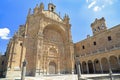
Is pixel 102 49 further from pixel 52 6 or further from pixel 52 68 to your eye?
pixel 52 6

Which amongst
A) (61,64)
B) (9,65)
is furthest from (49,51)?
(9,65)

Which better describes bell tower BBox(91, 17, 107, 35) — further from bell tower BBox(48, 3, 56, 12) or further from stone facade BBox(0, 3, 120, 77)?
bell tower BBox(48, 3, 56, 12)

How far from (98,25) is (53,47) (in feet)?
53.3

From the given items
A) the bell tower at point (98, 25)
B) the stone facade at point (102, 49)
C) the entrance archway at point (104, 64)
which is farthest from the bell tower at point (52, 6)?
the entrance archway at point (104, 64)

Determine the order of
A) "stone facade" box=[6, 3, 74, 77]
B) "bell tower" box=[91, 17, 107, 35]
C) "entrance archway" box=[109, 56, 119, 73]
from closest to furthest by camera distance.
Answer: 1. "stone facade" box=[6, 3, 74, 77]
2. "entrance archway" box=[109, 56, 119, 73]
3. "bell tower" box=[91, 17, 107, 35]

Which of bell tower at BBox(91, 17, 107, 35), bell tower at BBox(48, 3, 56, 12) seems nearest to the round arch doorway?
bell tower at BBox(91, 17, 107, 35)

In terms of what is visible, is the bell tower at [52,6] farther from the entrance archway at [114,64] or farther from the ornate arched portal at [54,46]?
the entrance archway at [114,64]

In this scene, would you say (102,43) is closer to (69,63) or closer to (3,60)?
(69,63)

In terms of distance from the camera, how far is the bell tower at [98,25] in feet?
100

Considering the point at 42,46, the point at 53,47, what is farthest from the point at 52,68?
the point at 42,46

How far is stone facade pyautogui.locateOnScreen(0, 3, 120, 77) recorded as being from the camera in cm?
2045

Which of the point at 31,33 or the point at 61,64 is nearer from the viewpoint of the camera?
the point at 31,33

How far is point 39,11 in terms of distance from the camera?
82.6 feet

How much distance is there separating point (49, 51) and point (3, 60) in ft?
46.8
